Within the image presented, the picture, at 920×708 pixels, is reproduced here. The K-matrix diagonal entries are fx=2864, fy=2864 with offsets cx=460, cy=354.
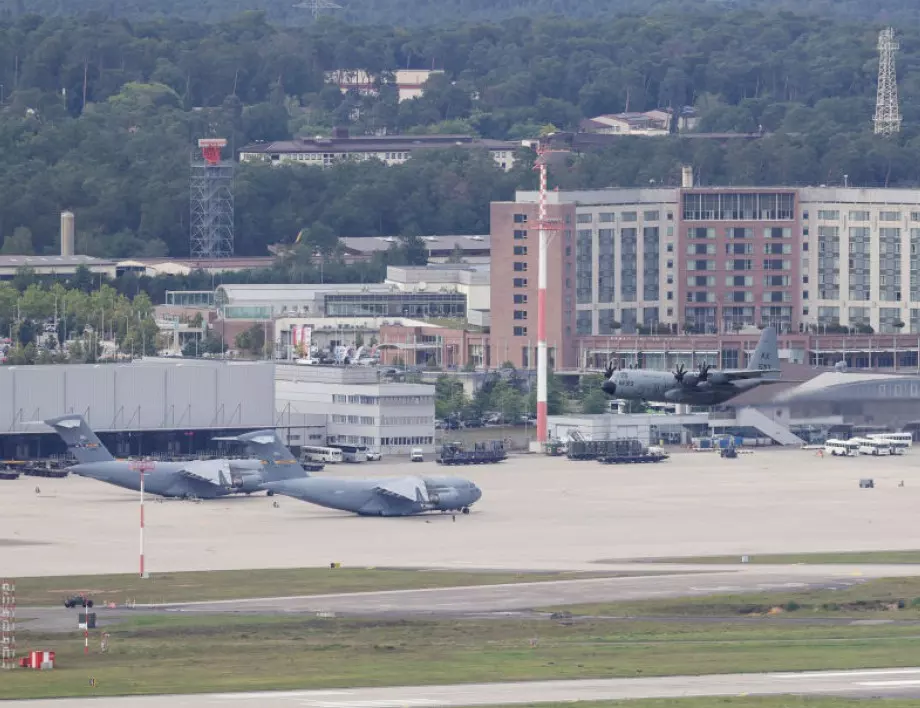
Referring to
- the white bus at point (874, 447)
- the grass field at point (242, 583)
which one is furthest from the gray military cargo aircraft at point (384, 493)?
the white bus at point (874, 447)

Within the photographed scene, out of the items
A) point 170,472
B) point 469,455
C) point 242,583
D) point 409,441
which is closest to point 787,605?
point 242,583

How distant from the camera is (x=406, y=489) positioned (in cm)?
15288

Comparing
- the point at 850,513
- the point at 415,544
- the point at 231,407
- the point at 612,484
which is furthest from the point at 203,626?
the point at 231,407

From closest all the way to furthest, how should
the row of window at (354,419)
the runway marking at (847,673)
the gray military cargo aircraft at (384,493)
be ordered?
1. the runway marking at (847,673)
2. the gray military cargo aircraft at (384,493)
3. the row of window at (354,419)

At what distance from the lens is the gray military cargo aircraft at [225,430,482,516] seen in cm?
15200

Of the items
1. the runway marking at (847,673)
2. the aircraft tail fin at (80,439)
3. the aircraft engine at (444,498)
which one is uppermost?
the aircraft tail fin at (80,439)

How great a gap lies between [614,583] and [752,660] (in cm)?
2625

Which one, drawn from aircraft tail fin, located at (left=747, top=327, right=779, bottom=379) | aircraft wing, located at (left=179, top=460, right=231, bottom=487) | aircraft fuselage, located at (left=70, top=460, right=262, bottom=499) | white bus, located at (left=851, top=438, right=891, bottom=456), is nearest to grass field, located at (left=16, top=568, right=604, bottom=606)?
aircraft tail fin, located at (left=747, top=327, right=779, bottom=379)

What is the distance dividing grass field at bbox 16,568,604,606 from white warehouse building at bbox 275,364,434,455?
195 feet

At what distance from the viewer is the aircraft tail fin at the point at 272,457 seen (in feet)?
512

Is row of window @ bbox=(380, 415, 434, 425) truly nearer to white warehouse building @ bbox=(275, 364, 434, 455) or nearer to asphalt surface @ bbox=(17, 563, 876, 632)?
white warehouse building @ bbox=(275, 364, 434, 455)

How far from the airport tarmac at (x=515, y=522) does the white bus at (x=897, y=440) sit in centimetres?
716

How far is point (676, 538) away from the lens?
142m

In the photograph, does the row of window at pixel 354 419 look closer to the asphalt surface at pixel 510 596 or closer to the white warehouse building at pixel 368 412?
the white warehouse building at pixel 368 412
